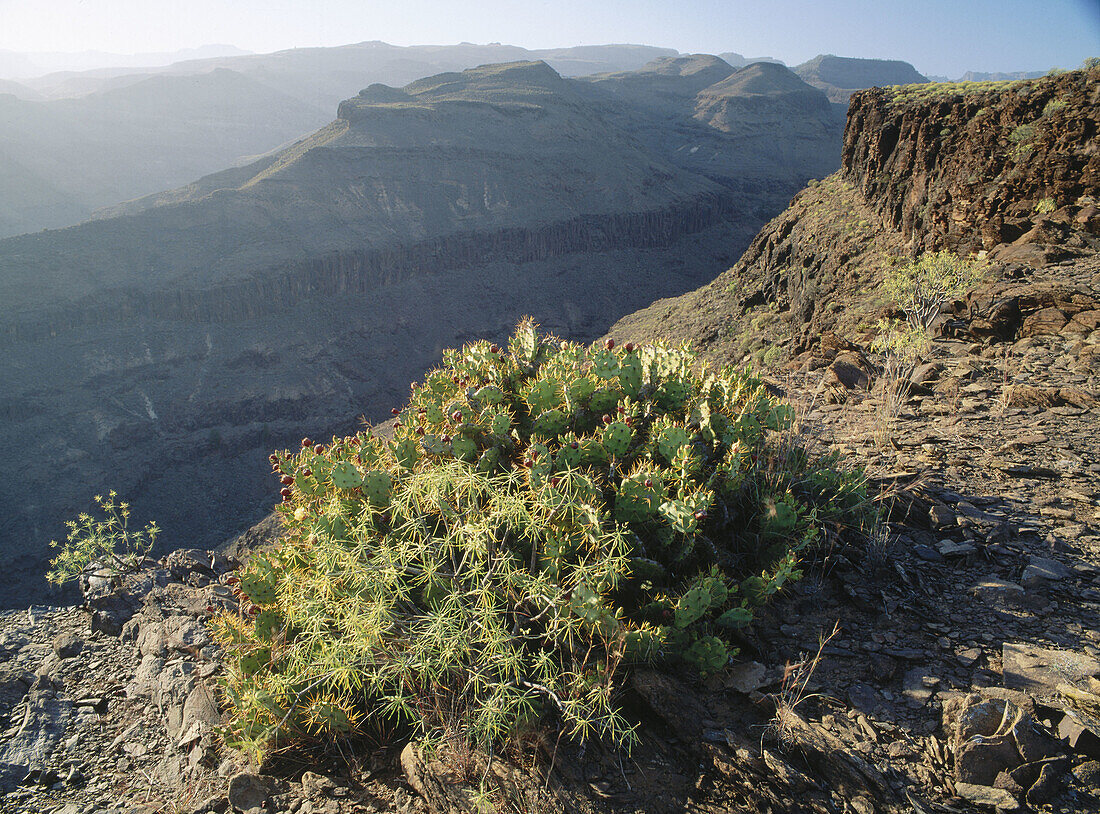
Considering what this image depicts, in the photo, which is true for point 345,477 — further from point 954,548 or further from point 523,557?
point 954,548

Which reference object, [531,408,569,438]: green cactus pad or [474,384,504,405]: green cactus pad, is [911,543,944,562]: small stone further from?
[474,384,504,405]: green cactus pad

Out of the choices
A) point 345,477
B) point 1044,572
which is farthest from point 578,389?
point 1044,572

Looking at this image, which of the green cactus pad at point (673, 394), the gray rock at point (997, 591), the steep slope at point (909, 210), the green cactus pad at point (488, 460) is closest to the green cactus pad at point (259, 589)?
the green cactus pad at point (488, 460)

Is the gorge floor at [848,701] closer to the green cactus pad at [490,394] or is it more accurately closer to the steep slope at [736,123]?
the green cactus pad at [490,394]

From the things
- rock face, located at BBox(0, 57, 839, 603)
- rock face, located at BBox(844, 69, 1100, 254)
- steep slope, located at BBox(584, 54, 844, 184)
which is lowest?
rock face, located at BBox(0, 57, 839, 603)

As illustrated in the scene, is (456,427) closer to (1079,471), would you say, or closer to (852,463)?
(852,463)

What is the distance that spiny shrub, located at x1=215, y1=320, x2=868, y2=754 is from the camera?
10.9 feet

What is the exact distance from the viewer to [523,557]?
3828 millimetres

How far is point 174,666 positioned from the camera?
5.76 m

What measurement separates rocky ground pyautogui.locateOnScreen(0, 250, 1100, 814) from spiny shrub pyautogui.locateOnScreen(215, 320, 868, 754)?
0.80ft

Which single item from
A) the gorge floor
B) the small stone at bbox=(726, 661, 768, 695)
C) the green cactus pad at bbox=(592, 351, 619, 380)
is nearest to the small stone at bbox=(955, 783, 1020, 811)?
the gorge floor

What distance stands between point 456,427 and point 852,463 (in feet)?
13.0

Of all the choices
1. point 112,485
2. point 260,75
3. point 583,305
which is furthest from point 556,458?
point 260,75

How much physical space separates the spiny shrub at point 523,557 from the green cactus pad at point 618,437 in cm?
1
